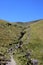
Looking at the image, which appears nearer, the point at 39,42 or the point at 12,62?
the point at 12,62

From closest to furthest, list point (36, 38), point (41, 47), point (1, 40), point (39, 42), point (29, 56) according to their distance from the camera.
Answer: point (29, 56) → point (41, 47) → point (39, 42) → point (36, 38) → point (1, 40)

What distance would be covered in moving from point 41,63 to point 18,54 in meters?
11.6

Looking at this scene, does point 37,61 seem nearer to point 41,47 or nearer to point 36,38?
point 41,47

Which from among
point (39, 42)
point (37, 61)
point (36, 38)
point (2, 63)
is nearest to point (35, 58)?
point (37, 61)

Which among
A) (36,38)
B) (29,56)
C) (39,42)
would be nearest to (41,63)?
(29,56)

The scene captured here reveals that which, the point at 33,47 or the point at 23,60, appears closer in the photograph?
the point at 23,60

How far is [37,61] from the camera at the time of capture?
4322 centimetres

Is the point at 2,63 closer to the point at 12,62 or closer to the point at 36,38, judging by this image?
the point at 12,62

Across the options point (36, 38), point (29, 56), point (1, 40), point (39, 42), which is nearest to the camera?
point (29, 56)

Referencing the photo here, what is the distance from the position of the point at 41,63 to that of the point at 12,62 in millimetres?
5851

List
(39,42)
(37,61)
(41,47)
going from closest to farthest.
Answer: (37,61)
(41,47)
(39,42)

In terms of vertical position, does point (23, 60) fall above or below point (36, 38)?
below

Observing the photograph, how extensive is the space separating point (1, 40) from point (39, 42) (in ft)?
82.0

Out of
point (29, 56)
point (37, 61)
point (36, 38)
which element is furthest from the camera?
point (36, 38)
